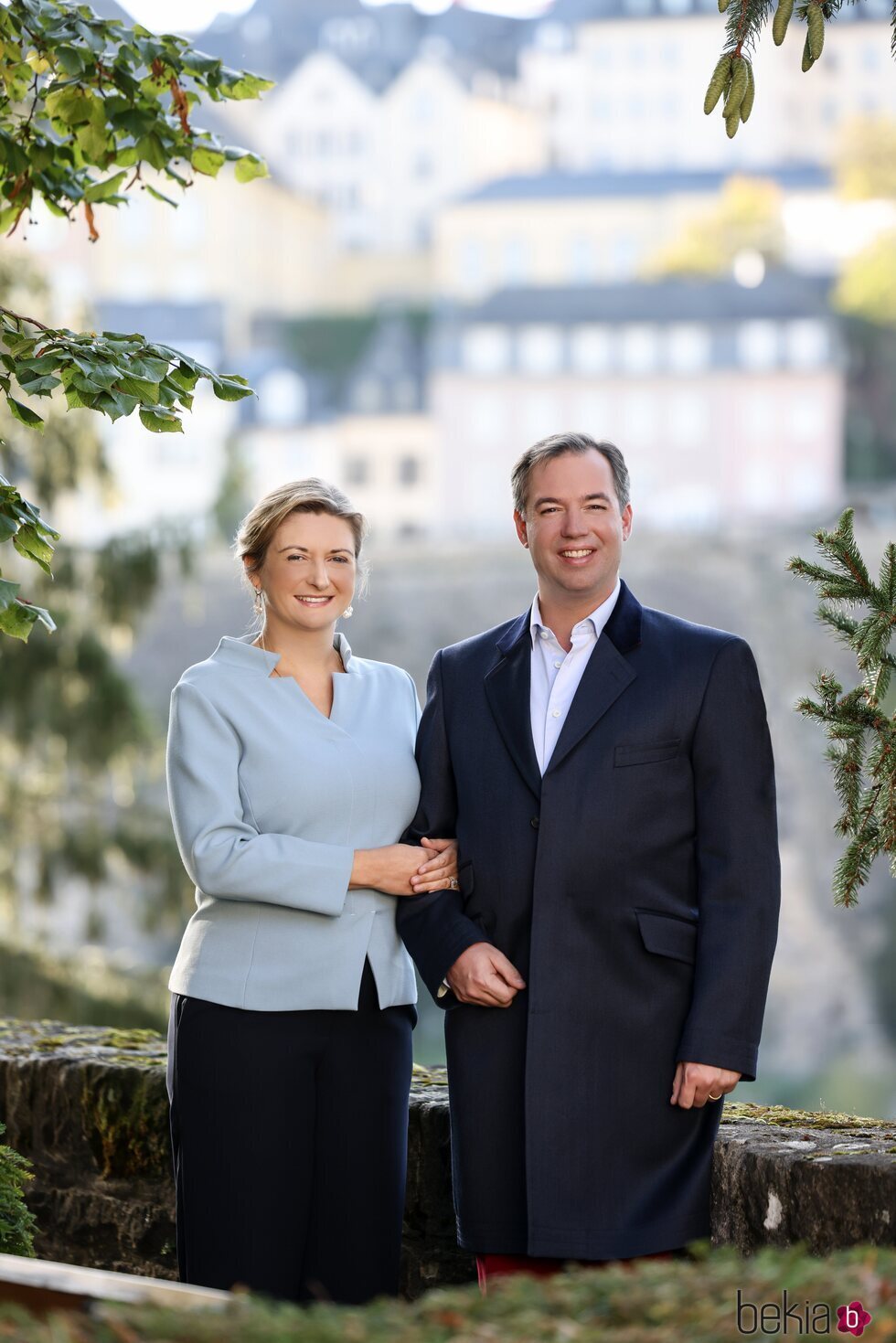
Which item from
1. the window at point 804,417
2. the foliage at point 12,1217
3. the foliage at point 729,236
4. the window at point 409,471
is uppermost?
the foliage at point 729,236

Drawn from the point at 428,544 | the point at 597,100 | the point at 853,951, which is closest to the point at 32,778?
the point at 853,951

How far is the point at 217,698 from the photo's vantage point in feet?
9.82

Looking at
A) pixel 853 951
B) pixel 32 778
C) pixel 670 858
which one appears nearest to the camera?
pixel 670 858

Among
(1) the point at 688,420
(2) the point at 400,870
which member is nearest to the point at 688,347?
(1) the point at 688,420

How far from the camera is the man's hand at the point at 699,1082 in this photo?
274 cm

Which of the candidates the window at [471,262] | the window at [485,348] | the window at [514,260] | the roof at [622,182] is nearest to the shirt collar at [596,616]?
the window at [485,348]

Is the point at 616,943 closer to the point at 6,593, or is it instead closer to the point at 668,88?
the point at 6,593

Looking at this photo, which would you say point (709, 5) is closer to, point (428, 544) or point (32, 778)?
point (428, 544)

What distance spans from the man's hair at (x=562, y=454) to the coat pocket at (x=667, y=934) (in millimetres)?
666

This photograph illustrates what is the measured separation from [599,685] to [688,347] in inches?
2213

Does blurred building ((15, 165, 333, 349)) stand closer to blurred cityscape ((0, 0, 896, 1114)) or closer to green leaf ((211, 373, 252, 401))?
blurred cityscape ((0, 0, 896, 1114))

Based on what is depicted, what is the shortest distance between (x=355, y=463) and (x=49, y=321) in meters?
51.0

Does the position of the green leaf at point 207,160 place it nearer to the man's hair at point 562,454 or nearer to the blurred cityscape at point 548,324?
the man's hair at point 562,454

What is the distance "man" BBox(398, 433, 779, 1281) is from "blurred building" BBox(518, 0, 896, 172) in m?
72.5
